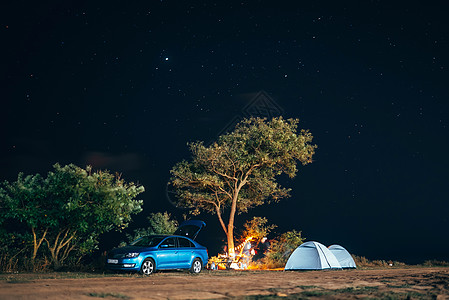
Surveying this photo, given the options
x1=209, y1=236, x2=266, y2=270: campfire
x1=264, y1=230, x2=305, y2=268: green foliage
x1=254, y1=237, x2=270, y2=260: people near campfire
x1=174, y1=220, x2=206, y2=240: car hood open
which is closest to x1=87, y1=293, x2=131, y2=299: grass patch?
x1=174, y1=220, x2=206, y2=240: car hood open

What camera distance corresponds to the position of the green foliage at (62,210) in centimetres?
1808

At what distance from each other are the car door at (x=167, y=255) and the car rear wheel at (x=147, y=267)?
0.23 meters

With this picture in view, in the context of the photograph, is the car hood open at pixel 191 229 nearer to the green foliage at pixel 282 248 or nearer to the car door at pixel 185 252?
the car door at pixel 185 252

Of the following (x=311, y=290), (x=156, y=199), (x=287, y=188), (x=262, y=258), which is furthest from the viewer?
(x=156, y=199)

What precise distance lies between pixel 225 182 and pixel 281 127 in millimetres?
5401

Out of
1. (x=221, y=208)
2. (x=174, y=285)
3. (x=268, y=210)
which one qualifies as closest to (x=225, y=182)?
(x=221, y=208)

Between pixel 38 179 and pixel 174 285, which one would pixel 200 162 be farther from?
pixel 174 285

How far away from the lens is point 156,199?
33750 mm

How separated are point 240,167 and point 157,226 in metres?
7.67

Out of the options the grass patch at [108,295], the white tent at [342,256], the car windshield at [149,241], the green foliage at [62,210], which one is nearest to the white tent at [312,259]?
the white tent at [342,256]

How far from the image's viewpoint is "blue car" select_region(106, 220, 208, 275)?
16.2 m

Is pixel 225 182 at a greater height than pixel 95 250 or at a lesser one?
greater

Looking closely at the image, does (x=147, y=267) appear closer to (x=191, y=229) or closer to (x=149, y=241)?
(x=149, y=241)

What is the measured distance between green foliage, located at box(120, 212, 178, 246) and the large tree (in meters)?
2.19
